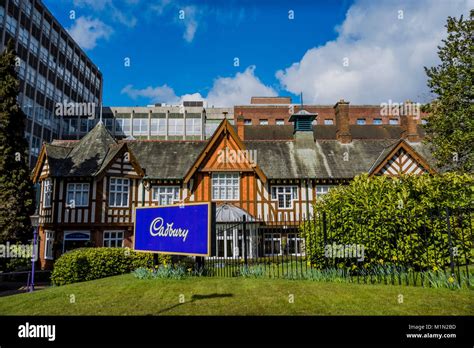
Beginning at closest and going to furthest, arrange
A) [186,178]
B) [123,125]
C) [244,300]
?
[244,300], [186,178], [123,125]

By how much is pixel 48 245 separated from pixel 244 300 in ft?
63.2

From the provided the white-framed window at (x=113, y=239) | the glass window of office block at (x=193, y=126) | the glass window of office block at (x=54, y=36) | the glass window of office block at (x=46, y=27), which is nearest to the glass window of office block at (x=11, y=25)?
the glass window of office block at (x=46, y=27)

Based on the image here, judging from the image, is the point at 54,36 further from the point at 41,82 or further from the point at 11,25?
the point at 11,25

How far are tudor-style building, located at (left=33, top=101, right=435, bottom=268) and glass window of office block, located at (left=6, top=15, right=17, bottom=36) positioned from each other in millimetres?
29271

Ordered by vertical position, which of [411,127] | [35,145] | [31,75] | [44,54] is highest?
[44,54]

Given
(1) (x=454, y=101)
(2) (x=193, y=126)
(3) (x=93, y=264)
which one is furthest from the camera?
(2) (x=193, y=126)

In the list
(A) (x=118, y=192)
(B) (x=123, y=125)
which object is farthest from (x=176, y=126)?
(A) (x=118, y=192)

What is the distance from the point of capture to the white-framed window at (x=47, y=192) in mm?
22234

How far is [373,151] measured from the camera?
26406 mm

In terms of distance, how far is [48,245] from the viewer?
72.9 ft

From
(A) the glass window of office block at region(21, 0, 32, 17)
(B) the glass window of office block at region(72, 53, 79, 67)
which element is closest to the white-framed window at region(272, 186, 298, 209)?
(A) the glass window of office block at region(21, 0, 32, 17)
